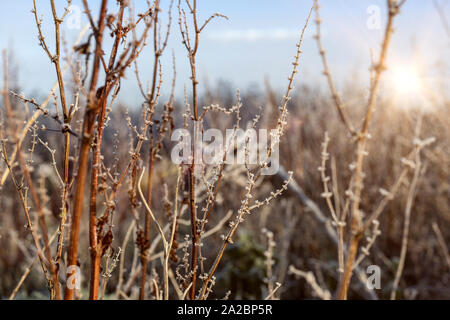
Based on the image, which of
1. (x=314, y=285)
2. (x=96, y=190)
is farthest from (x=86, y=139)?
(x=314, y=285)

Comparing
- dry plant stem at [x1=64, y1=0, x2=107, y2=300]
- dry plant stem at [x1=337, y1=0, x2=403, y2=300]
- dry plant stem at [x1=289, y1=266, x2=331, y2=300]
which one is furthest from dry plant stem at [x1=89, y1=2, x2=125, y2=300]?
dry plant stem at [x1=289, y1=266, x2=331, y2=300]

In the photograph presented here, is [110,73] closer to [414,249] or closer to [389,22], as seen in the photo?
[389,22]

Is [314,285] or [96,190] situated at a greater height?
[96,190]

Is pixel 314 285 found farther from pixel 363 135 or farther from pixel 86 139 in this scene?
pixel 86 139

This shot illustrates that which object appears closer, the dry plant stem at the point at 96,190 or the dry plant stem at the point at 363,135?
the dry plant stem at the point at 363,135

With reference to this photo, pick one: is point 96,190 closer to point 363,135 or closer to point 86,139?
point 86,139

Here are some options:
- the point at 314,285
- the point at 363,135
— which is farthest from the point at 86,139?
the point at 314,285

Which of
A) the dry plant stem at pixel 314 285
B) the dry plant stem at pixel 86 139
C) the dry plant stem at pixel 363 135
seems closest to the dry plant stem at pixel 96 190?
the dry plant stem at pixel 86 139

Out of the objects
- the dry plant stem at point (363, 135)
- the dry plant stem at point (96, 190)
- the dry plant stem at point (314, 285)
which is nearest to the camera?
the dry plant stem at point (363, 135)

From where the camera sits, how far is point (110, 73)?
905mm

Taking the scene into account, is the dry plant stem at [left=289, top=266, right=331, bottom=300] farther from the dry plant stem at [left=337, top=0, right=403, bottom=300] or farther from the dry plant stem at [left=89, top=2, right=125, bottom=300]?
the dry plant stem at [left=89, top=2, right=125, bottom=300]

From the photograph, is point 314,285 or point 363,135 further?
point 314,285

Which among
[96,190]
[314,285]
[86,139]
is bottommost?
[314,285]

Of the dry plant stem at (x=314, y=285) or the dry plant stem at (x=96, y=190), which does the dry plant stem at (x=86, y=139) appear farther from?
the dry plant stem at (x=314, y=285)
